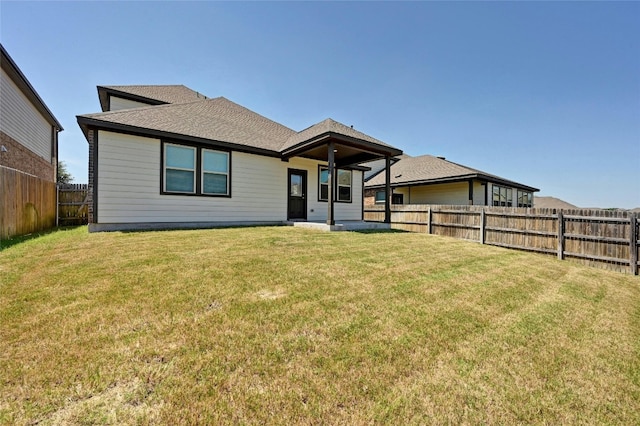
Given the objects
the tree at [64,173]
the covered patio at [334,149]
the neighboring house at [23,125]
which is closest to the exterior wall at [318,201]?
the covered patio at [334,149]

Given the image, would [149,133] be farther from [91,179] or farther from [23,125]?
[23,125]

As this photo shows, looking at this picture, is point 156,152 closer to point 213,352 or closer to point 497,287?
point 213,352

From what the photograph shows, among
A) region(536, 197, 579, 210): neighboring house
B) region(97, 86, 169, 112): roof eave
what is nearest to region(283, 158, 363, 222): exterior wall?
region(97, 86, 169, 112): roof eave

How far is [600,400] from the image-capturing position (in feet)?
5.93

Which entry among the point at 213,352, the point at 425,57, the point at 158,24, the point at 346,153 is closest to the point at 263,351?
the point at 213,352

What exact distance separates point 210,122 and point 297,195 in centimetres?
459

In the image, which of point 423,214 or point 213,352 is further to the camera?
point 423,214

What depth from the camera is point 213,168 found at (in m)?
9.55

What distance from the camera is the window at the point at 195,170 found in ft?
28.8

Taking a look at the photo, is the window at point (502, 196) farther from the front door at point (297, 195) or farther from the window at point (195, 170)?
the window at point (195, 170)

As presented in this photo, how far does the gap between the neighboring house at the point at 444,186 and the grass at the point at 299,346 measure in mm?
12870

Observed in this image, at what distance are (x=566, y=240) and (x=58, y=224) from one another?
17.8m

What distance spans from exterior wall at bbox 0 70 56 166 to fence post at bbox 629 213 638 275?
21363 millimetres

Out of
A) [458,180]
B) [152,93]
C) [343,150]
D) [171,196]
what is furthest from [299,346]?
[152,93]
